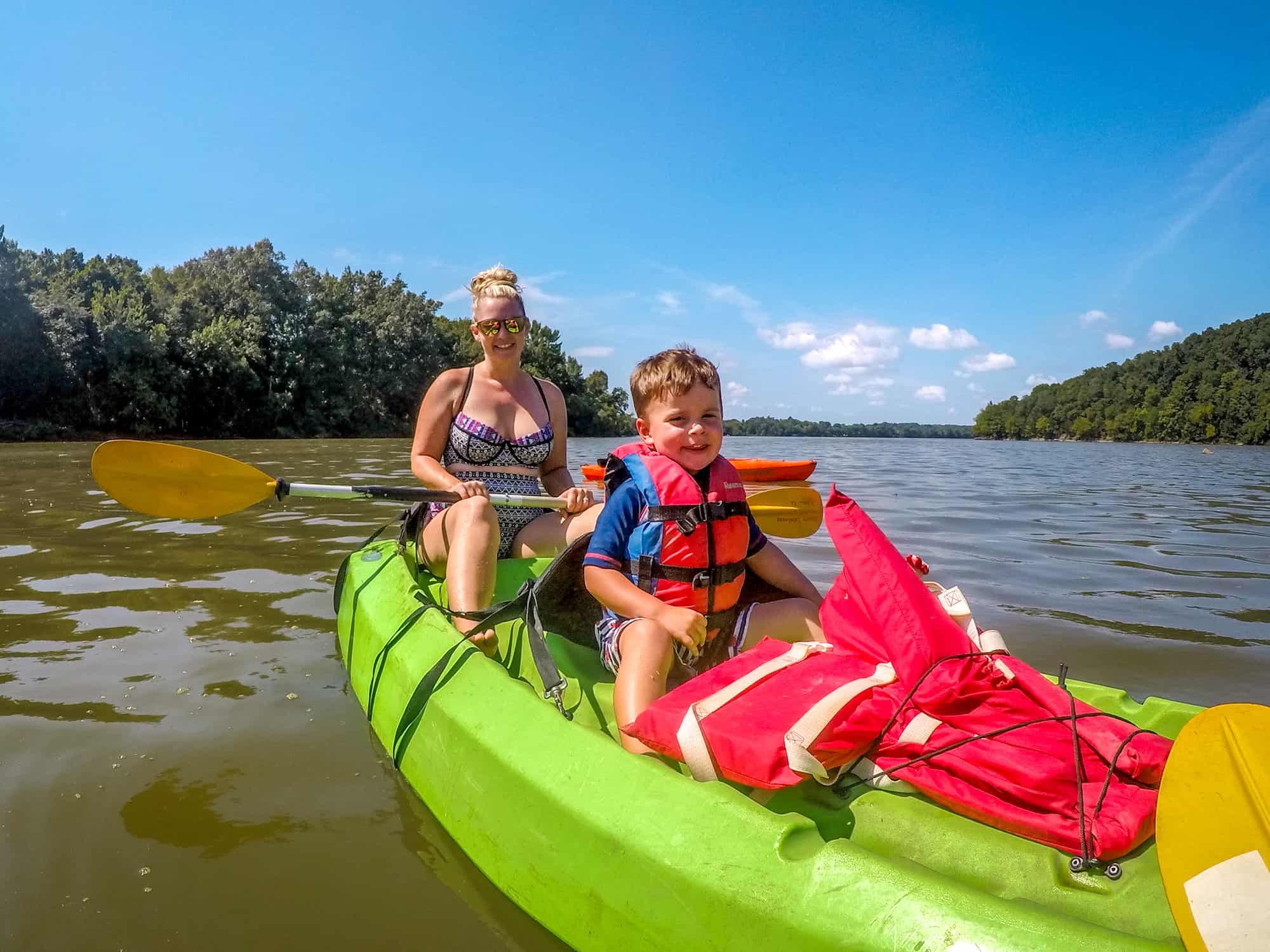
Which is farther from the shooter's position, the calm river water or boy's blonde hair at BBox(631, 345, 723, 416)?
boy's blonde hair at BBox(631, 345, 723, 416)

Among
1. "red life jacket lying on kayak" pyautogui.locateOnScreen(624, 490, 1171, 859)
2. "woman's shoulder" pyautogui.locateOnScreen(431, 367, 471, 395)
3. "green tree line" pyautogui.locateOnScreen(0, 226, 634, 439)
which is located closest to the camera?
"red life jacket lying on kayak" pyautogui.locateOnScreen(624, 490, 1171, 859)

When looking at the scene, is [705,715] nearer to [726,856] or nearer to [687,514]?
[726,856]

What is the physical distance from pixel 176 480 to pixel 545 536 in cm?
184

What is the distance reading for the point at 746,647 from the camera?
8.77 feet

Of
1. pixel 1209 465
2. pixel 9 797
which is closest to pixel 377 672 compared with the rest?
pixel 9 797

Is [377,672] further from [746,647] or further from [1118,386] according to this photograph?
[1118,386]

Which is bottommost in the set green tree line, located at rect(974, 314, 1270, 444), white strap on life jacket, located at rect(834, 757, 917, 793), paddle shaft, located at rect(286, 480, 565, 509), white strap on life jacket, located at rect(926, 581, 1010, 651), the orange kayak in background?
white strap on life jacket, located at rect(834, 757, 917, 793)

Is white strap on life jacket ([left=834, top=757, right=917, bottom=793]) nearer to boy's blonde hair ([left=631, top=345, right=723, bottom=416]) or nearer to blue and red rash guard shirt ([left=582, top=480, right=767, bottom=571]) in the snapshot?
blue and red rash guard shirt ([left=582, top=480, right=767, bottom=571])

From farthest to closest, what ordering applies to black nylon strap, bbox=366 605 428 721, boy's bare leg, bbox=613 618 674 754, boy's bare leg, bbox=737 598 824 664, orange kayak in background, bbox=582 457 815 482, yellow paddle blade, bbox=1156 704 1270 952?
orange kayak in background, bbox=582 457 815 482, black nylon strap, bbox=366 605 428 721, boy's bare leg, bbox=737 598 824 664, boy's bare leg, bbox=613 618 674 754, yellow paddle blade, bbox=1156 704 1270 952

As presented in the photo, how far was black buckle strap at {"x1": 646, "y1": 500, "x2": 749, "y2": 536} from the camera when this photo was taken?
8.15 feet

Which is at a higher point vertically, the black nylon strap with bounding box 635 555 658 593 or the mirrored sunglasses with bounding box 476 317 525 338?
the mirrored sunglasses with bounding box 476 317 525 338

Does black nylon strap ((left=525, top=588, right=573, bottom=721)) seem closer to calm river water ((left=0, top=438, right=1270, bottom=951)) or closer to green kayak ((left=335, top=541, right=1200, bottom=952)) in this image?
green kayak ((left=335, top=541, right=1200, bottom=952))

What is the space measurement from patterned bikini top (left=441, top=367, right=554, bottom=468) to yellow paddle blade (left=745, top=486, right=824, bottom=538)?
112cm

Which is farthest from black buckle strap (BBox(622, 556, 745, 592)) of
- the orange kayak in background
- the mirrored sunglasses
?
the orange kayak in background
